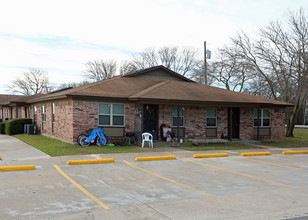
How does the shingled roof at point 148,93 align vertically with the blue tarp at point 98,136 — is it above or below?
above

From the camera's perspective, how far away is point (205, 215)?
597 cm

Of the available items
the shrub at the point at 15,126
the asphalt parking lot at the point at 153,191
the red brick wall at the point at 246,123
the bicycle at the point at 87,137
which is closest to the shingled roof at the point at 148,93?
the red brick wall at the point at 246,123

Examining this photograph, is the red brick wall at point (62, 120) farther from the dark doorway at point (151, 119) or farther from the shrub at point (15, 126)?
the dark doorway at point (151, 119)

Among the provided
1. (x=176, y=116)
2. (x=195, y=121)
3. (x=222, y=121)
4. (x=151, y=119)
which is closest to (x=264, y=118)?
(x=222, y=121)

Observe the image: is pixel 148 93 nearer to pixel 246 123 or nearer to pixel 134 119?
pixel 134 119

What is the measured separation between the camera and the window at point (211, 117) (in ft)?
65.5

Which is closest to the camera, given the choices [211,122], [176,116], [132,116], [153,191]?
[153,191]

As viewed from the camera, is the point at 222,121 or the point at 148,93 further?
the point at 222,121

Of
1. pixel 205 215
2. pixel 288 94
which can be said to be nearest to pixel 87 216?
pixel 205 215

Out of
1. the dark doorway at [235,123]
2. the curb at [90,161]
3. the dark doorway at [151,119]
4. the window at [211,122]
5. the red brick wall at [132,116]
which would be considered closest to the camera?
the curb at [90,161]

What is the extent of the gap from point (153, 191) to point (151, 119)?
1089 cm

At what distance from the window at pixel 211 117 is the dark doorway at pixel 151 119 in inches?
139

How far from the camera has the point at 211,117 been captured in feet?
65.9

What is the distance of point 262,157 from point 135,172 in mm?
7035
